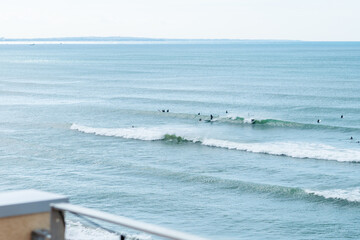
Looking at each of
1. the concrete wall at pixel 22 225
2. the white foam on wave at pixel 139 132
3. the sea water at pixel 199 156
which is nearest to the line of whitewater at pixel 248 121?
the sea water at pixel 199 156

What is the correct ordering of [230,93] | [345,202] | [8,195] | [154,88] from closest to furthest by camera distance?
[8,195]
[345,202]
[230,93]
[154,88]

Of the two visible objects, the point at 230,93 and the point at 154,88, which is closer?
the point at 230,93

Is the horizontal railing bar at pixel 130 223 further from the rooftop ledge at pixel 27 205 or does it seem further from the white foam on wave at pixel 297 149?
the white foam on wave at pixel 297 149

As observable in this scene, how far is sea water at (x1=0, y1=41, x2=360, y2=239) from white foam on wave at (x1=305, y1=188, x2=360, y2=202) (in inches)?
2.9

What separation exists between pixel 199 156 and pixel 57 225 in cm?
3015

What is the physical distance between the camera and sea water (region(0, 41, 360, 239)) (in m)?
21.8

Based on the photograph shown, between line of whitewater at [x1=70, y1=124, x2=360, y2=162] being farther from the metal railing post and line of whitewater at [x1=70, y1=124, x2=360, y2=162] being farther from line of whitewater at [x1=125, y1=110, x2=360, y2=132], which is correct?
the metal railing post

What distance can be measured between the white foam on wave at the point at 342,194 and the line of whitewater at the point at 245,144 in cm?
641

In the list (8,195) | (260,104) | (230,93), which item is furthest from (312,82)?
(8,195)

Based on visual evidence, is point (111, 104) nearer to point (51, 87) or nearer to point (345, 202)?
point (51, 87)

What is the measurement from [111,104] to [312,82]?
3030 centimetres

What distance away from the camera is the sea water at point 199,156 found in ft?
71.4

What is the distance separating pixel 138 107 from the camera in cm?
5438

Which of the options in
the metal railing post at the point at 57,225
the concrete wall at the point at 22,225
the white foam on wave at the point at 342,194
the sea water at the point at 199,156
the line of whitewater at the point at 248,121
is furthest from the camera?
the line of whitewater at the point at 248,121
